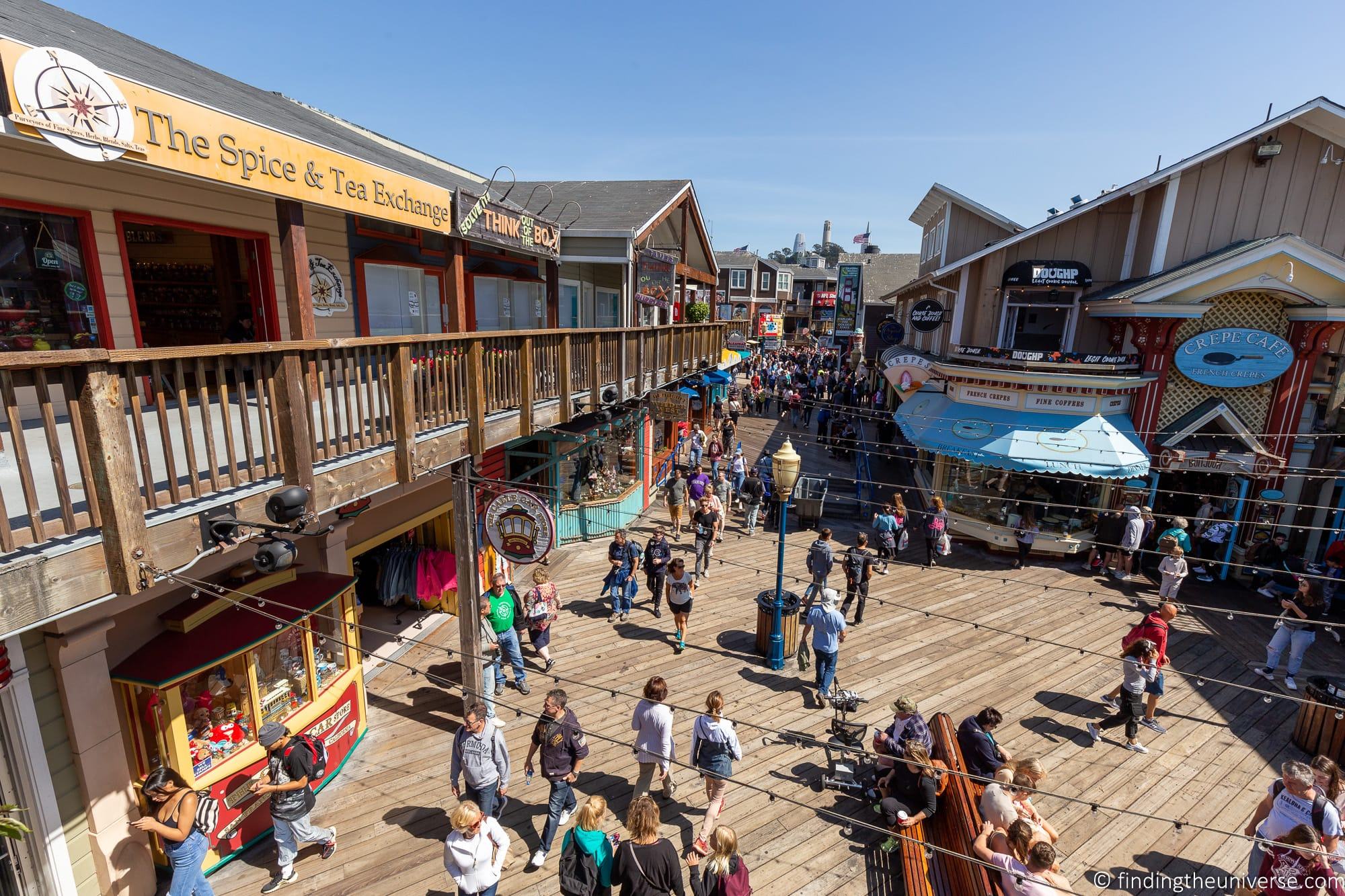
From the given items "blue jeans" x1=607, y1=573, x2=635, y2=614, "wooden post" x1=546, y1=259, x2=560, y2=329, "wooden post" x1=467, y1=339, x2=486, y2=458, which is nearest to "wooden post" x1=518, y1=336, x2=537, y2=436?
"wooden post" x1=467, y1=339, x2=486, y2=458

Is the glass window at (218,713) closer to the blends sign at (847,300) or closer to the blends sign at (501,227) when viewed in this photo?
the blends sign at (501,227)

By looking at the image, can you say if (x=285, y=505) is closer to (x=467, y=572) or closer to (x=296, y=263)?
(x=296, y=263)

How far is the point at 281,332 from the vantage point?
8141 mm

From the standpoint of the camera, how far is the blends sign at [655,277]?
1529 centimetres

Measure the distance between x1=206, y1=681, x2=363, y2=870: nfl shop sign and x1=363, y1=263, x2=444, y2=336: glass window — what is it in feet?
18.3

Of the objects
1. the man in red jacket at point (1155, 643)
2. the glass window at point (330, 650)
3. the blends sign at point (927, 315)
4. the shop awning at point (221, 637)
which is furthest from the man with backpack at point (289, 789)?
the blends sign at point (927, 315)

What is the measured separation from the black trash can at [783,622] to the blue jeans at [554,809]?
4.50m

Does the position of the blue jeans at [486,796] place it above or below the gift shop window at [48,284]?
below

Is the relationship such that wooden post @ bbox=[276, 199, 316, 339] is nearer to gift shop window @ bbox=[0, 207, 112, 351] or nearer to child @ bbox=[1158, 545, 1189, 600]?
gift shop window @ bbox=[0, 207, 112, 351]

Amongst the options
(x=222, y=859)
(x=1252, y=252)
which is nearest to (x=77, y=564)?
(x=222, y=859)

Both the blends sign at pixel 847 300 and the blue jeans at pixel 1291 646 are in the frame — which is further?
the blends sign at pixel 847 300

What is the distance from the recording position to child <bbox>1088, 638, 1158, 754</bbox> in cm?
835

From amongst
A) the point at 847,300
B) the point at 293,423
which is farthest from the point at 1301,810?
the point at 847,300

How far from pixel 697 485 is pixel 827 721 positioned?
7.47 meters
